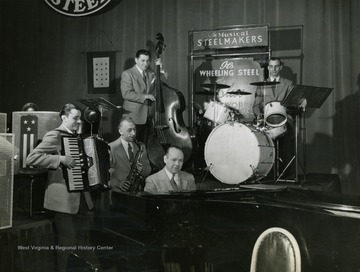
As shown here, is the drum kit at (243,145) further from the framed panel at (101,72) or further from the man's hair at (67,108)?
the man's hair at (67,108)

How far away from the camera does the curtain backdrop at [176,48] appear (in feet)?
6.98

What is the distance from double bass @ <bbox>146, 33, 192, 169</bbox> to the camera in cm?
253

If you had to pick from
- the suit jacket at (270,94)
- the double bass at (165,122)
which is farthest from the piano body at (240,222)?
the suit jacket at (270,94)

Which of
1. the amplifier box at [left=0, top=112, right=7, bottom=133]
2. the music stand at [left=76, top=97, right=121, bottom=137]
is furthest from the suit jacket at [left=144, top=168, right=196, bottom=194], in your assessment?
the amplifier box at [left=0, top=112, right=7, bottom=133]

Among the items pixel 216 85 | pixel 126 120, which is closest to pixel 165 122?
pixel 126 120

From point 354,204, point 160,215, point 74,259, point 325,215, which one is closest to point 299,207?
point 325,215

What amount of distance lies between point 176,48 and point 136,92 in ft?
1.32

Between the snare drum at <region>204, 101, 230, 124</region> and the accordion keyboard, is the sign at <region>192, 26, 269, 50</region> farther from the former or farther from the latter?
the accordion keyboard

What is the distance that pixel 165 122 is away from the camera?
2.58m

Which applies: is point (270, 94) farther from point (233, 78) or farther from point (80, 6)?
point (80, 6)

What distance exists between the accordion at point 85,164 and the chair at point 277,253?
124 centimetres

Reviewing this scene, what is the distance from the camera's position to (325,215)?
65.0 inches

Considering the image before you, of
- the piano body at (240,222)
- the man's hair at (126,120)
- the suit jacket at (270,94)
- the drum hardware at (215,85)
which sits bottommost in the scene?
the piano body at (240,222)

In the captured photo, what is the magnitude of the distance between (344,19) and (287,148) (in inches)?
36.8
